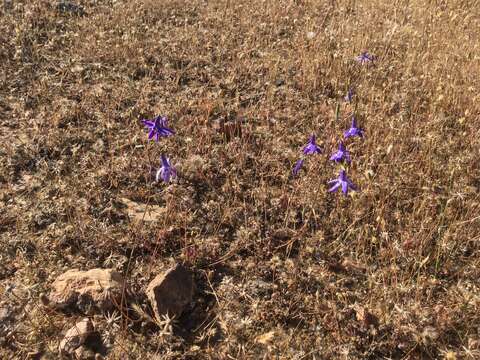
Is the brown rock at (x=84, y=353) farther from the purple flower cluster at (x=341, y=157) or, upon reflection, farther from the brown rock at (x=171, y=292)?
the purple flower cluster at (x=341, y=157)

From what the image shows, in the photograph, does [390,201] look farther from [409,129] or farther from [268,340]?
[268,340]

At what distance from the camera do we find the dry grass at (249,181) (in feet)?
9.61

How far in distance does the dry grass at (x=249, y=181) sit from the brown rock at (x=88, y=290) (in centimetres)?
11

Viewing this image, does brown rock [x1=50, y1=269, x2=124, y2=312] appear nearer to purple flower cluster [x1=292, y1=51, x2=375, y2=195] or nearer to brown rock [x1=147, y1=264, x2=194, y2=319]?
brown rock [x1=147, y1=264, x2=194, y2=319]

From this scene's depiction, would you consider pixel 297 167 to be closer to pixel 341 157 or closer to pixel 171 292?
pixel 341 157

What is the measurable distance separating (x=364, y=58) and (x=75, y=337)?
4.17m

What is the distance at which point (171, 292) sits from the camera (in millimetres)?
2934

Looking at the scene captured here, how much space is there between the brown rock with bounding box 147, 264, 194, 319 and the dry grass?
109mm

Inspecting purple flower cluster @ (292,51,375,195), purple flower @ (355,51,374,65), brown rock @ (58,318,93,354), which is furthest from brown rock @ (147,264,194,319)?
purple flower @ (355,51,374,65)

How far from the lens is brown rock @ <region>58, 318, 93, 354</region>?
273cm

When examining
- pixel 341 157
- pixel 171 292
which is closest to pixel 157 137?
pixel 171 292

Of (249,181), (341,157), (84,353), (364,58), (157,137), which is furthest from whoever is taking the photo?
(364,58)

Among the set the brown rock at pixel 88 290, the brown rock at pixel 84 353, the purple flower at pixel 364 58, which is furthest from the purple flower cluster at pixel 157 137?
the purple flower at pixel 364 58

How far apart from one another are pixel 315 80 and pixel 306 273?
266 cm
